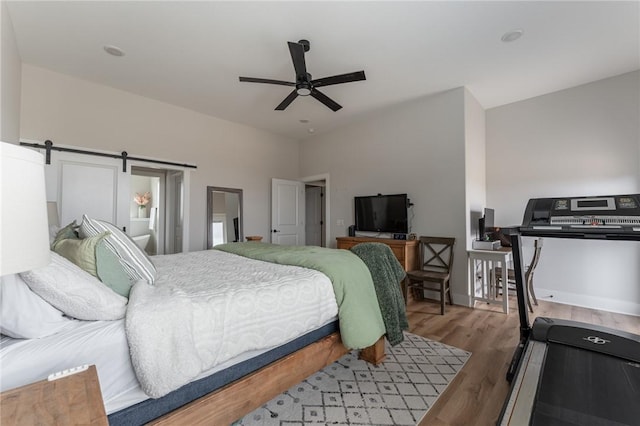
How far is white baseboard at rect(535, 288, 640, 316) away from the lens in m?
3.15

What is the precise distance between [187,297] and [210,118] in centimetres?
415

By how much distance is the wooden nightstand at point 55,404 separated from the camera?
0.59m

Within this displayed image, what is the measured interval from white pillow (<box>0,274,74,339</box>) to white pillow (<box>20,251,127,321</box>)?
0.9 inches

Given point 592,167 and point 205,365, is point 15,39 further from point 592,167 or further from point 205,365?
point 592,167

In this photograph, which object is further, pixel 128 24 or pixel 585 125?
pixel 585 125

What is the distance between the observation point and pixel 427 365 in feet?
6.81

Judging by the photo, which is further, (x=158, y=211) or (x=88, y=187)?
(x=158, y=211)

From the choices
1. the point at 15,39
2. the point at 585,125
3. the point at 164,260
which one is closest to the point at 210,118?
the point at 15,39

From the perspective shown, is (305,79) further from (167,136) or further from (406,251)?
(167,136)

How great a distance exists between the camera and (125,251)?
147cm

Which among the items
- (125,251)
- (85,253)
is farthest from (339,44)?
(85,253)

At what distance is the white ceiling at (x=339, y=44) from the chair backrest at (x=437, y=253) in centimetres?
210

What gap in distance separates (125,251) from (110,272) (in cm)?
29

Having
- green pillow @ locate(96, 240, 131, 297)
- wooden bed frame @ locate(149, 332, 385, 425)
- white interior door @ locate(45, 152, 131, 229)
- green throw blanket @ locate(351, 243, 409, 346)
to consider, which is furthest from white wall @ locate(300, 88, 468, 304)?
green pillow @ locate(96, 240, 131, 297)
